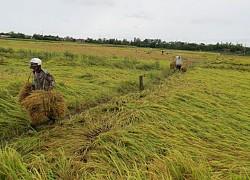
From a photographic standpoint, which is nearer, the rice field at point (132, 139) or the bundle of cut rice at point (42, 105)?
the rice field at point (132, 139)

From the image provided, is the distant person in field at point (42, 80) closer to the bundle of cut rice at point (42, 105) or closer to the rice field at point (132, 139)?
the bundle of cut rice at point (42, 105)

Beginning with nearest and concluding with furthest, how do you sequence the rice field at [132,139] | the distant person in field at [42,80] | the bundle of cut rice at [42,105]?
the rice field at [132,139], the bundle of cut rice at [42,105], the distant person in field at [42,80]

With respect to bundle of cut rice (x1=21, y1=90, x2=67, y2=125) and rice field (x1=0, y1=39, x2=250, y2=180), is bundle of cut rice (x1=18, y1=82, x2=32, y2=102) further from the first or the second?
rice field (x1=0, y1=39, x2=250, y2=180)

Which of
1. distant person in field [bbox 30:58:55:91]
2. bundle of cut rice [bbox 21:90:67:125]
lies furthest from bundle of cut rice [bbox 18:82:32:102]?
bundle of cut rice [bbox 21:90:67:125]

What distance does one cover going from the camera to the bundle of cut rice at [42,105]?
156 inches

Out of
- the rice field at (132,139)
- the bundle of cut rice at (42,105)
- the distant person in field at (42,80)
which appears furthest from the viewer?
the distant person in field at (42,80)

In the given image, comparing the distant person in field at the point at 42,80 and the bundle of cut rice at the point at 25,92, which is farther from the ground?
the distant person in field at the point at 42,80

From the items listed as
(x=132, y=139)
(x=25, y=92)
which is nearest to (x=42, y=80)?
(x=25, y=92)

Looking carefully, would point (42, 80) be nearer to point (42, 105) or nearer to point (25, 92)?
point (25, 92)

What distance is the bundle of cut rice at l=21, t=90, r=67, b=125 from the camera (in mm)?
3965

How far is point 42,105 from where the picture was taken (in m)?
4.00

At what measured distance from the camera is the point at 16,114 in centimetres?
455

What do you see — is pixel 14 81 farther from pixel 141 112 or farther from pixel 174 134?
pixel 174 134

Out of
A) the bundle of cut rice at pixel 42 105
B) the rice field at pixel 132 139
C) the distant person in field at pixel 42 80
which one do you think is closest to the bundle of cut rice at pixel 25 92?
the distant person in field at pixel 42 80
